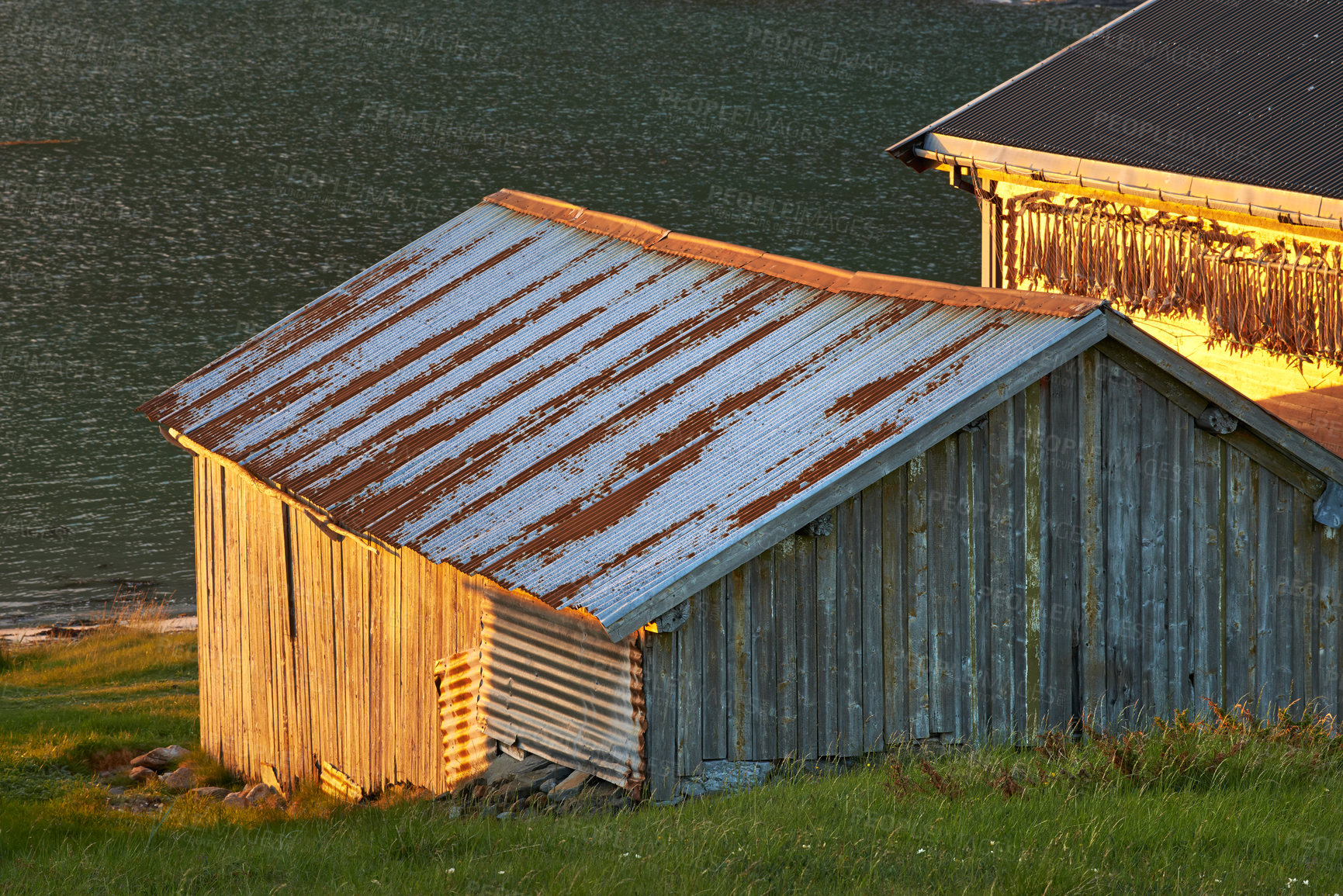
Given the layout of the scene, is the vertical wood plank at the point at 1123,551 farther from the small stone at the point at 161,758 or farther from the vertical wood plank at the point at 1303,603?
the small stone at the point at 161,758

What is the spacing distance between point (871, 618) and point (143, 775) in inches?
340

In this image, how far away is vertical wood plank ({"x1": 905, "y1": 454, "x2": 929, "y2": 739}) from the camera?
32.9 ft

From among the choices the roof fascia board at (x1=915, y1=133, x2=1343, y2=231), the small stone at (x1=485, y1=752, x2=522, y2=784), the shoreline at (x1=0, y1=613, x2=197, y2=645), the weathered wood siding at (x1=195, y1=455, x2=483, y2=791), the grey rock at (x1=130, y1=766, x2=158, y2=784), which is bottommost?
the shoreline at (x1=0, y1=613, x2=197, y2=645)

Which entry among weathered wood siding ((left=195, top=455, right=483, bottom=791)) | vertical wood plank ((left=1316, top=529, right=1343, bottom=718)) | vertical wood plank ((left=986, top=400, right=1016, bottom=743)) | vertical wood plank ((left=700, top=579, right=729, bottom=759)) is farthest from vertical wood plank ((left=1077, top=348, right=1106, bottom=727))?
weathered wood siding ((left=195, top=455, right=483, bottom=791))

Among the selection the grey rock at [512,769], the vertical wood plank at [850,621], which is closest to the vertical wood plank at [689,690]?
the vertical wood plank at [850,621]

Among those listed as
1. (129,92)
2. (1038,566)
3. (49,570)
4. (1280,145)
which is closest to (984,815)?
(1038,566)

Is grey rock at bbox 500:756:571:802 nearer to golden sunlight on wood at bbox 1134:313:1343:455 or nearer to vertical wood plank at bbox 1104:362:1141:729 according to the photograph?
vertical wood plank at bbox 1104:362:1141:729

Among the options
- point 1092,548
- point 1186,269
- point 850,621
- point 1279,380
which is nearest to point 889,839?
point 850,621

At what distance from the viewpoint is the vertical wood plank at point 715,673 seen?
373 inches

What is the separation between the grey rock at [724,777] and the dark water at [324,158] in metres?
19.9

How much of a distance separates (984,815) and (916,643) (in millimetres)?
2296

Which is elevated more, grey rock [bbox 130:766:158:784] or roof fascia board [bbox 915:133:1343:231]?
roof fascia board [bbox 915:133:1343:231]

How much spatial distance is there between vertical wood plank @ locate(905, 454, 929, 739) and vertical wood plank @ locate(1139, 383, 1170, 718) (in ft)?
5.37

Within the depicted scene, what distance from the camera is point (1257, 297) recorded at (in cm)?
1376
